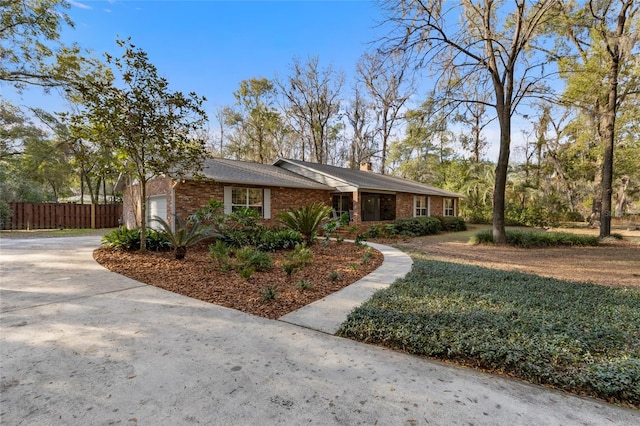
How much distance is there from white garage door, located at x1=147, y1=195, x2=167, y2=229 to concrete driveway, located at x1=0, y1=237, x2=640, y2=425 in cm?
775

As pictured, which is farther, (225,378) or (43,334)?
(43,334)

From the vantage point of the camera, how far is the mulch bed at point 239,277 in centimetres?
439

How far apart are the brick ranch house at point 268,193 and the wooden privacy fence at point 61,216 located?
4.14 m

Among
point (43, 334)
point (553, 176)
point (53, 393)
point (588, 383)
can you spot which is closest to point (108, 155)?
point (43, 334)

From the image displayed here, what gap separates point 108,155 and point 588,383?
952 centimetres

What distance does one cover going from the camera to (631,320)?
11.7 feet

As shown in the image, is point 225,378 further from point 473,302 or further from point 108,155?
point 108,155

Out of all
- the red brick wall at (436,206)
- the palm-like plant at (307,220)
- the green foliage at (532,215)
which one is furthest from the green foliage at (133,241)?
the green foliage at (532,215)

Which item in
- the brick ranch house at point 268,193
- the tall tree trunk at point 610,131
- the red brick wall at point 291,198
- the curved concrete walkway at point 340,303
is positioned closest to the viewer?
the curved concrete walkway at point 340,303

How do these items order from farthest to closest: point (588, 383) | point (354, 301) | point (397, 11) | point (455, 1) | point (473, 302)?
point (455, 1) < point (397, 11) < point (354, 301) < point (473, 302) < point (588, 383)

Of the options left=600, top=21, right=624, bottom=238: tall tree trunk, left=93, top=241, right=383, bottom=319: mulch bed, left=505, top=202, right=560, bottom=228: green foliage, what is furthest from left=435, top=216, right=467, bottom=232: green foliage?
left=93, top=241, right=383, bottom=319: mulch bed

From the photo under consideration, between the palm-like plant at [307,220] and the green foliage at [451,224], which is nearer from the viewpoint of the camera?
the palm-like plant at [307,220]

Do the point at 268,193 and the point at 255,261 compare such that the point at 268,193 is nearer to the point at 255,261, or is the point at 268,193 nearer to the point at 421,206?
the point at 255,261

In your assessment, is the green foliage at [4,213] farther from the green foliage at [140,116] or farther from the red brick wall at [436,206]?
the red brick wall at [436,206]
